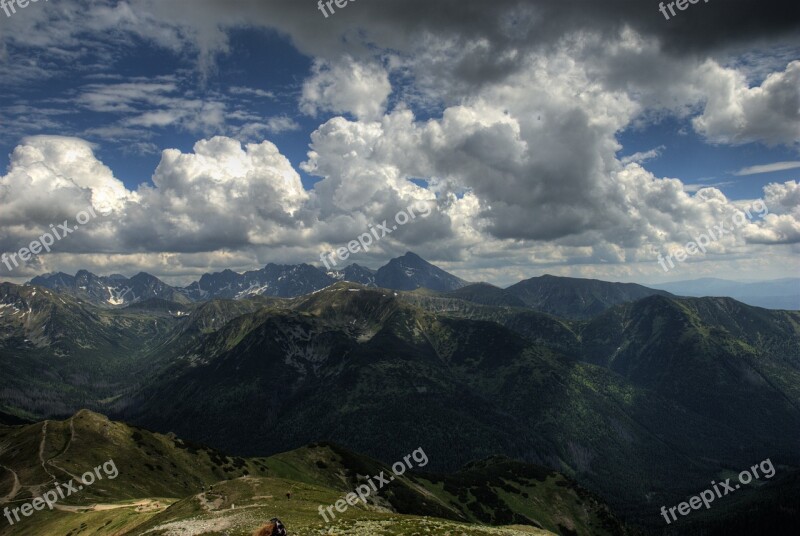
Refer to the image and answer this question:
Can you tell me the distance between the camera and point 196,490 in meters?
147

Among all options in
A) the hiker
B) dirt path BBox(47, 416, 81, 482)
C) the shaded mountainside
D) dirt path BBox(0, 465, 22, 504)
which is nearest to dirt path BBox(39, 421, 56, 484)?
the shaded mountainside

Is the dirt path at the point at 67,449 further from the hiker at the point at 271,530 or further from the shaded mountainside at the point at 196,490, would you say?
the hiker at the point at 271,530

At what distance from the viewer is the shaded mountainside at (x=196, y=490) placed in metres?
63.4

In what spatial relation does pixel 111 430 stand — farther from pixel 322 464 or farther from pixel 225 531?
pixel 225 531

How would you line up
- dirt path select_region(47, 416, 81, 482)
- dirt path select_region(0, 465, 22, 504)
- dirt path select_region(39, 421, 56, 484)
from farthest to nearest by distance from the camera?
dirt path select_region(39, 421, 56, 484), dirt path select_region(47, 416, 81, 482), dirt path select_region(0, 465, 22, 504)

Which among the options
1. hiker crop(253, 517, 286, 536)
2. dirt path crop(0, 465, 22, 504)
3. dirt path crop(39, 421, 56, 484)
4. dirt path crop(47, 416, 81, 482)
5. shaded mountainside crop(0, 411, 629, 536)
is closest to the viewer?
hiker crop(253, 517, 286, 536)

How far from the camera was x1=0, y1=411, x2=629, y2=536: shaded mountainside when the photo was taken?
208 feet

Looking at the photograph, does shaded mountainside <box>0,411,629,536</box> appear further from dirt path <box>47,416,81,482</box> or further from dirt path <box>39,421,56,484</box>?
dirt path <box>47,416,81,482</box>

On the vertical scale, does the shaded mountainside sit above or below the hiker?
below

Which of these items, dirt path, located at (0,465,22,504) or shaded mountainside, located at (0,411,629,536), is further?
dirt path, located at (0,465,22,504)

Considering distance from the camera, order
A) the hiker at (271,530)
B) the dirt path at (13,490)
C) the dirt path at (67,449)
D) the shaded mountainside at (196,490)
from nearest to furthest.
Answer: the hiker at (271,530) → the shaded mountainside at (196,490) → the dirt path at (13,490) → the dirt path at (67,449)

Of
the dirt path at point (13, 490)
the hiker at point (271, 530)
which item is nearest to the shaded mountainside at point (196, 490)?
the dirt path at point (13, 490)

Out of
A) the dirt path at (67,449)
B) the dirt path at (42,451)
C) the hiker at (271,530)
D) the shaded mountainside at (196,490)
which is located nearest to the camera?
the hiker at (271,530)

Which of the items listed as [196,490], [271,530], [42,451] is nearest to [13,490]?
[42,451]
